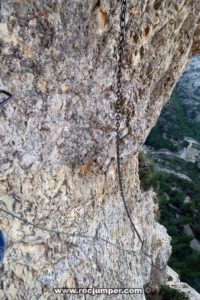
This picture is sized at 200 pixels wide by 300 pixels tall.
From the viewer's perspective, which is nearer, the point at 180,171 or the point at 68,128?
the point at 68,128

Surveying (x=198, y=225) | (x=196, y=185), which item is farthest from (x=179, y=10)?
(x=196, y=185)

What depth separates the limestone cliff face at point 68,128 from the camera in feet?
17.3

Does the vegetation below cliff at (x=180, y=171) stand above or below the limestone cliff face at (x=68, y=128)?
below

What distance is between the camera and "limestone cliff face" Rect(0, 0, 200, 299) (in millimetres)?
5262

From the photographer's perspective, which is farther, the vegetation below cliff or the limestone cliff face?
the vegetation below cliff

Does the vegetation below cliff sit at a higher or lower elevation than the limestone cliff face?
lower

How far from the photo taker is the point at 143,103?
8.02m

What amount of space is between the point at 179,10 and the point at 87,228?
4.94m

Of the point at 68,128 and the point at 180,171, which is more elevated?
the point at 68,128

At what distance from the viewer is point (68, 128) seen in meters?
6.10

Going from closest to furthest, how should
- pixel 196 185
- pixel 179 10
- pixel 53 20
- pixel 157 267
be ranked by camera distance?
pixel 53 20, pixel 179 10, pixel 157 267, pixel 196 185

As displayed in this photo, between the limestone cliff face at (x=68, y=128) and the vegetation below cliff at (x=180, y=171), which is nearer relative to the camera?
the limestone cliff face at (x=68, y=128)

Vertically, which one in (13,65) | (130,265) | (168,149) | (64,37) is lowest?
(168,149)

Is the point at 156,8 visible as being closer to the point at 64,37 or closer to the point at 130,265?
the point at 64,37
